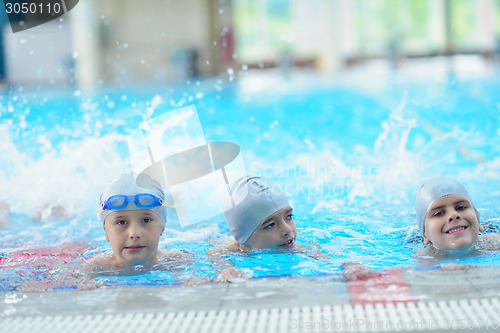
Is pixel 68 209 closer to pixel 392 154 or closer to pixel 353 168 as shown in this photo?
pixel 353 168

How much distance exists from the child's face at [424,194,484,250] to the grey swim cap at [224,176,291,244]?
0.85 m

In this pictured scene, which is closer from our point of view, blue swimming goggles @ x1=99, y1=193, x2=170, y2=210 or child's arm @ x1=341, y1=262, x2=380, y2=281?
child's arm @ x1=341, y1=262, x2=380, y2=281

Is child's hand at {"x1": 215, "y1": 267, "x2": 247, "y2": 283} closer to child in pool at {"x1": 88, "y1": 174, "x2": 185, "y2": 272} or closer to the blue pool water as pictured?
the blue pool water

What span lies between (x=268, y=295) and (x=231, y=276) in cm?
34

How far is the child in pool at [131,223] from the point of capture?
3449mm

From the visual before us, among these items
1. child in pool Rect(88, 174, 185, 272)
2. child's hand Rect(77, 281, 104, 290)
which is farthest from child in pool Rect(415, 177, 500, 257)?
child's hand Rect(77, 281, 104, 290)

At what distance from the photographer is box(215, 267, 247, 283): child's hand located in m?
3.06

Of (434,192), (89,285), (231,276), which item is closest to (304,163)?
(434,192)

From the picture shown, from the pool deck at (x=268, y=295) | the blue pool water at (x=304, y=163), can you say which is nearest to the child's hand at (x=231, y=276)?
the pool deck at (x=268, y=295)

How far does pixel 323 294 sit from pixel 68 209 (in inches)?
134

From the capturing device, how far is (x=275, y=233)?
3797 millimetres

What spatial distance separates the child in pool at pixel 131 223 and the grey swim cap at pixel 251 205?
458 mm

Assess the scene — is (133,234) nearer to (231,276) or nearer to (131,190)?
(131,190)

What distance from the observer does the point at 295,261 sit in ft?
12.0
